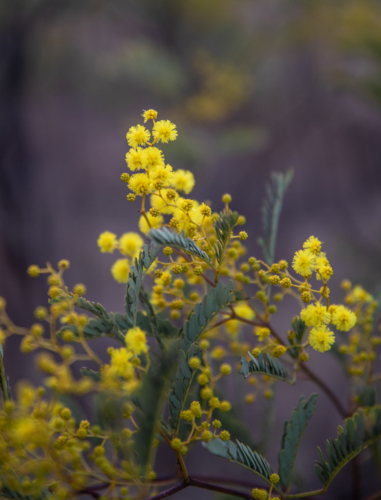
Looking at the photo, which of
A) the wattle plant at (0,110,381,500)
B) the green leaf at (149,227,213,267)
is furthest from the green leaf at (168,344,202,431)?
the green leaf at (149,227,213,267)

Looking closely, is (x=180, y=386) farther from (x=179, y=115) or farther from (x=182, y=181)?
(x=179, y=115)

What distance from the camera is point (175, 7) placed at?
2166mm

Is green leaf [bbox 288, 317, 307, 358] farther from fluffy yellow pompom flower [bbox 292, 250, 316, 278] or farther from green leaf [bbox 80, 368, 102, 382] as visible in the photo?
green leaf [bbox 80, 368, 102, 382]

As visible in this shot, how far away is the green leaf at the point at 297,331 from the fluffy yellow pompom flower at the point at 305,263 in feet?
0.20

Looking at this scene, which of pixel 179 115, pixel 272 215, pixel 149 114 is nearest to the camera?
pixel 149 114

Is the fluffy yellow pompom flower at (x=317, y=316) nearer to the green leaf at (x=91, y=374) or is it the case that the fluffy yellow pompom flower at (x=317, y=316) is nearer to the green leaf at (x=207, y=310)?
the green leaf at (x=207, y=310)

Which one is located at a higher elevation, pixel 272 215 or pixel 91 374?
pixel 272 215

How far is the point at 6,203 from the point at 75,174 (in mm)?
653

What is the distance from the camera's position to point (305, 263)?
38 centimetres

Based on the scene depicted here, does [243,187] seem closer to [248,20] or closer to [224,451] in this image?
[248,20]

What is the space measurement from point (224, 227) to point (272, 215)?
6.7 inches

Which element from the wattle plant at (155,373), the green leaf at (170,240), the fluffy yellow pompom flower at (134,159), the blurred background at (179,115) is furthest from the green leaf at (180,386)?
the blurred background at (179,115)

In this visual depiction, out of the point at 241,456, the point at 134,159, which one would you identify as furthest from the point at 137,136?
the point at 241,456

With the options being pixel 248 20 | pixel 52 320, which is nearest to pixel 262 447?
pixel 52 320
